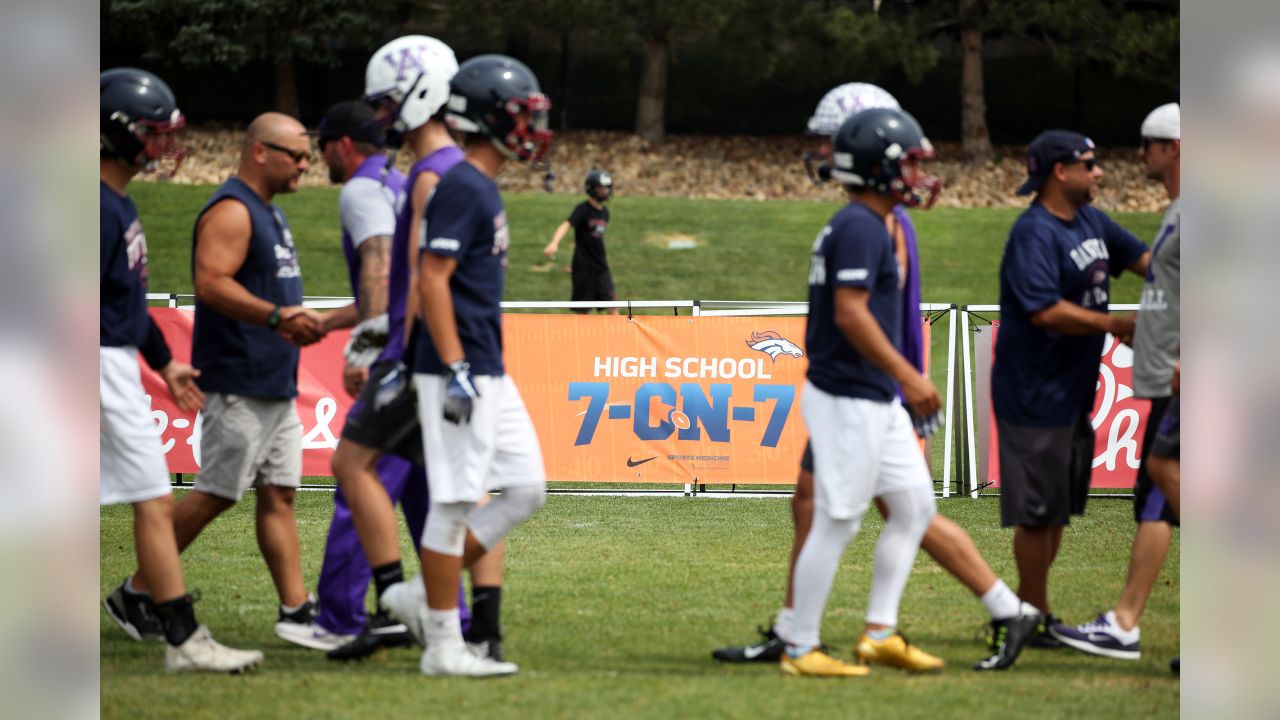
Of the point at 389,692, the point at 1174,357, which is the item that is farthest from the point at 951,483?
the point at 389,692

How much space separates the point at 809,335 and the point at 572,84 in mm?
27801

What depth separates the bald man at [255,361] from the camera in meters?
6.38

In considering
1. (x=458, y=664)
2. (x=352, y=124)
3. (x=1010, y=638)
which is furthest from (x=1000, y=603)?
(x=352, y=124)

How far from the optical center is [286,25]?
3000cm

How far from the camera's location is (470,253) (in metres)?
5.63

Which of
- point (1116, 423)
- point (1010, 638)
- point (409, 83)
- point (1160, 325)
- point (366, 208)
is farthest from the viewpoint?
point (1116, 423)

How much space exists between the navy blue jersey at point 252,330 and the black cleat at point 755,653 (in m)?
2.10

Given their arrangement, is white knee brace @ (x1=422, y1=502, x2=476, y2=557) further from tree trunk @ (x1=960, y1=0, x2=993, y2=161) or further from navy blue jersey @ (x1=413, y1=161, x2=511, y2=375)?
tree trunk @ (x1=960, y1=0, x2=993, y2=161)

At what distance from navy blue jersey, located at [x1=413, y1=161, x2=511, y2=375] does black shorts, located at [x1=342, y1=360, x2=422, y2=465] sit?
0.17m

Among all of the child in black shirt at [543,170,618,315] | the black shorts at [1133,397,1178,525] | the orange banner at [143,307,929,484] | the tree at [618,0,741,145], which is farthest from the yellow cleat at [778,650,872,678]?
the tree at [618,0,741,145]

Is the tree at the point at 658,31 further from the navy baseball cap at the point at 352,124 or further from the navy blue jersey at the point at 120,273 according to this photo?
the navy blue jersey at the point at 120,273

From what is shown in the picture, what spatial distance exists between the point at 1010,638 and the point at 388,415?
2.47 meters

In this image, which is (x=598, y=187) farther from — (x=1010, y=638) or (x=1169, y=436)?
(x=1010, y=638)
